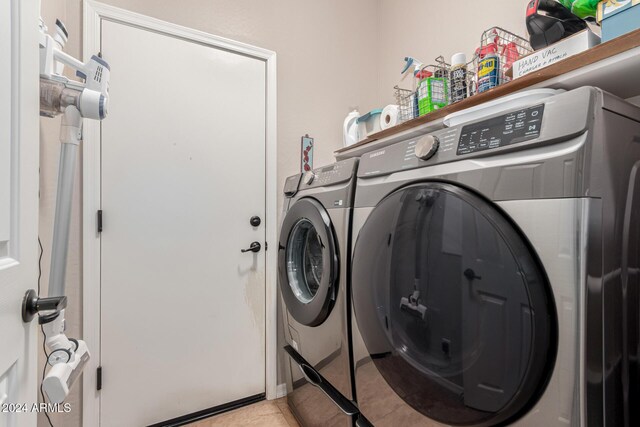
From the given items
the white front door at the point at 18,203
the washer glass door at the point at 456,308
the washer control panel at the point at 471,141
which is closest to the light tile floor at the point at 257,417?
the washer glass door at the point at 456,308

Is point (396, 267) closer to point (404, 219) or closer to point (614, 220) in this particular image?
point (404, 219)

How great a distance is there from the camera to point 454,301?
0.67 m

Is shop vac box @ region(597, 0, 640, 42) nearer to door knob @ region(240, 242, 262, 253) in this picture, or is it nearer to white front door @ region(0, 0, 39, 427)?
white front door @ region(0, 0, 39, 427)

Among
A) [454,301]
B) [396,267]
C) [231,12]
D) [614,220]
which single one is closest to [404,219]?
[396,267]

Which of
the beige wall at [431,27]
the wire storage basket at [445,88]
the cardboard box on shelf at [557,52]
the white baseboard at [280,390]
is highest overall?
the beige wall at [431,27]

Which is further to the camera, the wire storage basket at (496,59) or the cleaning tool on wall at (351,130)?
the cleaning tool on wall at (351,130)

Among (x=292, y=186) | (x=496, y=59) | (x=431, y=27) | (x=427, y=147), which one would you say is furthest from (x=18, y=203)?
(x=431, y=27)

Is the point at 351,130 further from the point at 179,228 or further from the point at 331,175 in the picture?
the point at 179,228

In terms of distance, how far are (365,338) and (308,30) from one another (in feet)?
6.61

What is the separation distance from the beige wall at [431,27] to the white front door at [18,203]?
175cm

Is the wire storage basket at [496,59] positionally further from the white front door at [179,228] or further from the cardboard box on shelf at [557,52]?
the white front door at [179,228]

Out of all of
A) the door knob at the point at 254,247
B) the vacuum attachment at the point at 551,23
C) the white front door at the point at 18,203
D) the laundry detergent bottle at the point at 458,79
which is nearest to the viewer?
the white front door at the point at 18,203

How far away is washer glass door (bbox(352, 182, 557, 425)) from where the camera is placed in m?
0.56

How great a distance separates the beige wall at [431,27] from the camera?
142cm
